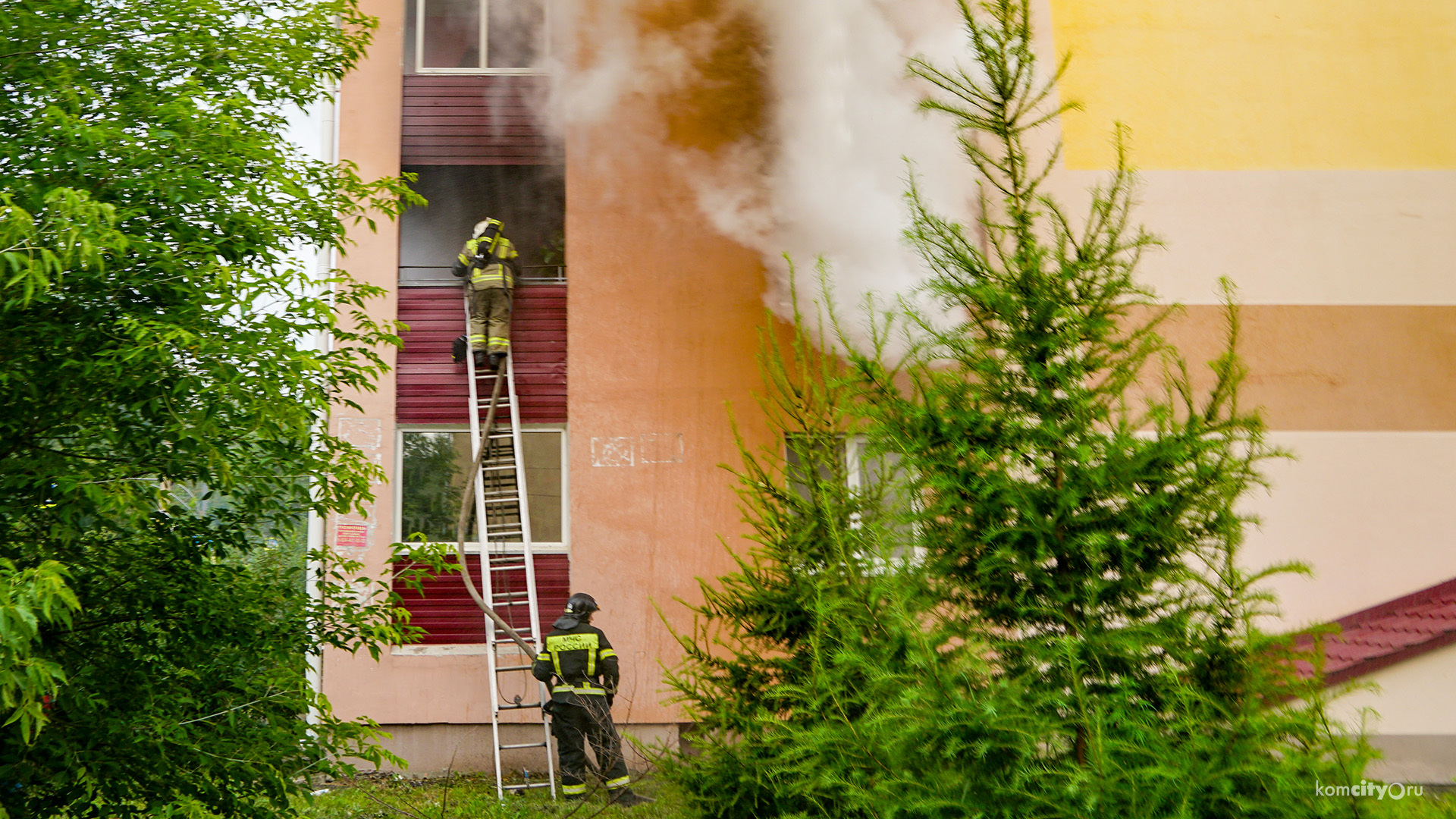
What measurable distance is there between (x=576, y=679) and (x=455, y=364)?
306cm

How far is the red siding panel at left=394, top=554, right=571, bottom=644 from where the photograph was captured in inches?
315

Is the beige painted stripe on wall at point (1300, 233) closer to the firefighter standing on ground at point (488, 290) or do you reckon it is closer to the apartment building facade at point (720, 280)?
the apartment building facade at point (720, 280)

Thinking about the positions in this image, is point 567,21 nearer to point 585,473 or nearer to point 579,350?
point 579,350

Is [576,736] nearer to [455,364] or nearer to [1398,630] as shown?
[455,364]

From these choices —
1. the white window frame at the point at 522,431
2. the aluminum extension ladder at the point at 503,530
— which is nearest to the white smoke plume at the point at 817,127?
the white window frame at the point at 522,431

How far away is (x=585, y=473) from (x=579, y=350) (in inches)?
43.5

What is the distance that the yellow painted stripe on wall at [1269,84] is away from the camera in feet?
26.9

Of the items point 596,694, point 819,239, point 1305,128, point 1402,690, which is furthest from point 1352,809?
point 1305,128

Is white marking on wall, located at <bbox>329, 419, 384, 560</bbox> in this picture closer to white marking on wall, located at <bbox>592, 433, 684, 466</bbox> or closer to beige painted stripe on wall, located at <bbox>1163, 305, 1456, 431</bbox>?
white marking on wall, located at <bbox>592, 433, 684, 466</bbox>

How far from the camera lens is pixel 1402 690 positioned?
7227 mm

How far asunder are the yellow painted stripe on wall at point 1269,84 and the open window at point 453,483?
526 centimetres

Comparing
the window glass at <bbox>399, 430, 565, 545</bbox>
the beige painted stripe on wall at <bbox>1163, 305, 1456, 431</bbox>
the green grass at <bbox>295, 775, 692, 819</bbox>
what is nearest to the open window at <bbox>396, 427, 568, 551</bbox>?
the window glass at <bbox>399, 430, 565, 545</bbox>

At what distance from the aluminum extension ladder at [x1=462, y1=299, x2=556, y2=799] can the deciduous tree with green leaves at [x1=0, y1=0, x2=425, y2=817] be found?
3651 millimetres

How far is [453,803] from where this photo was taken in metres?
6.89
